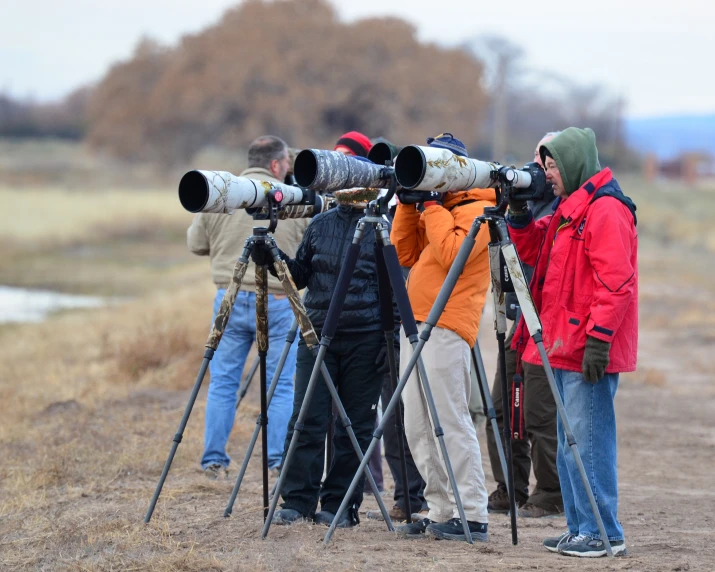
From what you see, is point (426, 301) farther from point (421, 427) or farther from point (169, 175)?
point (169, 175)

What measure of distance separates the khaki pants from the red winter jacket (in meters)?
0.35

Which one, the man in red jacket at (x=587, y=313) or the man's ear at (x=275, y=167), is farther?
the man's ear at (x=275, y=167)

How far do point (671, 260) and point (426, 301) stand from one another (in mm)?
24811

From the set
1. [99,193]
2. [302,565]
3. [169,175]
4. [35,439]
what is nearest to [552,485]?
[302,565]

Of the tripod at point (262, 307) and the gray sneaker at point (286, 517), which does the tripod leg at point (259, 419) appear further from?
the gray sneaker at point (286, 517)

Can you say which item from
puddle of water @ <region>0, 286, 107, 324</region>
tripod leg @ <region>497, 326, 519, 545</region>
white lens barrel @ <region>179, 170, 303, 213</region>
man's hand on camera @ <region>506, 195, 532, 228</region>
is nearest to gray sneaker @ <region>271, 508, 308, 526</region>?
tripod leg @ <region>497, 326, 519, 545</region>

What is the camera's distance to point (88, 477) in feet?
21.8

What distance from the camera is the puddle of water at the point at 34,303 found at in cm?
1933

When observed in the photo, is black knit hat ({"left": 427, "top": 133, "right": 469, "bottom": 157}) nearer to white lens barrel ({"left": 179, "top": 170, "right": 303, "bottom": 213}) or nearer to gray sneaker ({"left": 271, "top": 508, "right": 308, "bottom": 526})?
white lens barrel ({"left": 179, "top": 170, "right": 303, "bottom": 213})

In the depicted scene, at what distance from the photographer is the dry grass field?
A: 15.4 feet

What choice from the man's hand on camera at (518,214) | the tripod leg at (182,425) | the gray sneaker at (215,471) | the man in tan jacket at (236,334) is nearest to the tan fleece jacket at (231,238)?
the man in tan jacket at (236,334)

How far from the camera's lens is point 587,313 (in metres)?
4.63

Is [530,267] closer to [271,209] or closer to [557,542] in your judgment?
[557,542]

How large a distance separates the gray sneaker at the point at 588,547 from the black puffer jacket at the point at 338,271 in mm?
1349
